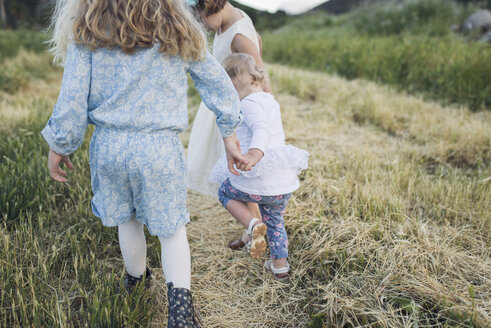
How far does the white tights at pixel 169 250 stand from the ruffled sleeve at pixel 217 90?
1.77 ft

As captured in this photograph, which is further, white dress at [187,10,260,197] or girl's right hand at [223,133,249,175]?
white dress at [187,10,260,197]

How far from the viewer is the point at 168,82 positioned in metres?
1.53

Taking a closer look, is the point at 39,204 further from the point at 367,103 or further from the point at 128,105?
the point at 367,103

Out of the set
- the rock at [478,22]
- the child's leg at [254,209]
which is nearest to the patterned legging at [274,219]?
the child's leg at [254,209]

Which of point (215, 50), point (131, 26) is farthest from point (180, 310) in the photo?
point (215, 50)

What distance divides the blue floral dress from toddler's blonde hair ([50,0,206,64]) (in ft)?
0.16

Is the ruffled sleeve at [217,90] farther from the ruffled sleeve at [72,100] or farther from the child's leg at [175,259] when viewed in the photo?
the child's leg at [175,259]

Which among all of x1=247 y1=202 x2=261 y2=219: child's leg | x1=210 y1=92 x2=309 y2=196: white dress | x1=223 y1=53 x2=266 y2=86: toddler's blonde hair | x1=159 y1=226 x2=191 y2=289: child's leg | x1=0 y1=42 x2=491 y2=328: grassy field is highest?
x1=223 y1=53 x2=266 y2=86: toddler's blonde hair

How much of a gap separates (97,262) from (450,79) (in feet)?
17.4

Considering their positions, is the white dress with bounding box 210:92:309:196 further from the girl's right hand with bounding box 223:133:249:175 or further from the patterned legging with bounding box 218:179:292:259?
the girl's right hand with bounding box 223:133:249:175

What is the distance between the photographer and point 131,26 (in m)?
1.39

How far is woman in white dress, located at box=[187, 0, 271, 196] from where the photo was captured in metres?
2.35

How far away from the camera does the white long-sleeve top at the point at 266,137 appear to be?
193 centimetres

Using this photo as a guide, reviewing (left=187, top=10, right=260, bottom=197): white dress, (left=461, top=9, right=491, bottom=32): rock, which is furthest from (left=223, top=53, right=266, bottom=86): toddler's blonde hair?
(left=461, top=9, right=491, bottom=32): rock
